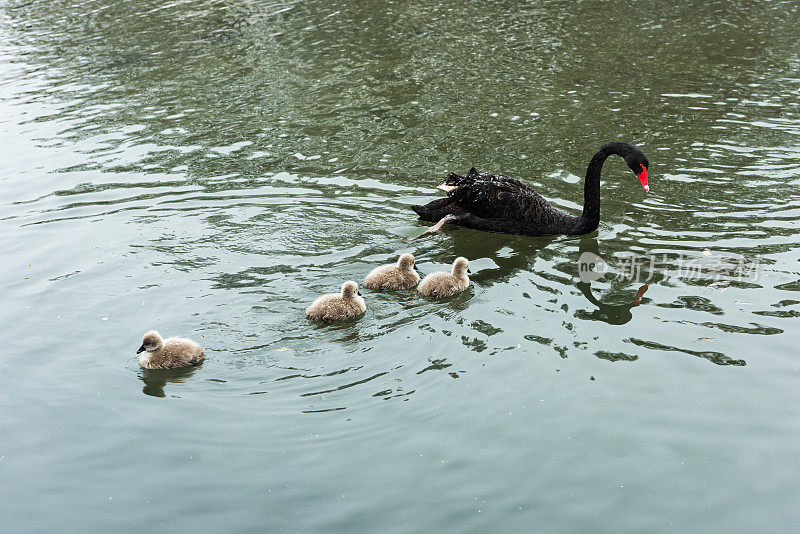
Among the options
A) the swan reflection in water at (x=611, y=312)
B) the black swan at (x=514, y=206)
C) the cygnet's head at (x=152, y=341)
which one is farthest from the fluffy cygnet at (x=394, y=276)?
the cygnet's head at (x=152, y=341)

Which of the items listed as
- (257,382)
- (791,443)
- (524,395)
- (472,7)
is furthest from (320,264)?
(472,7)

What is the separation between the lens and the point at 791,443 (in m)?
4.98

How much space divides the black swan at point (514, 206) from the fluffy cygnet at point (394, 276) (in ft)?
4.02

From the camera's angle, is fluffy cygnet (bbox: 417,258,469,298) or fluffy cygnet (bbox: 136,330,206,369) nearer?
fluffy cygnet (bbox: 136,330,206,369)

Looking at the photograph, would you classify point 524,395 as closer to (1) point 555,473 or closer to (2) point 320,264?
(1) point 555,473

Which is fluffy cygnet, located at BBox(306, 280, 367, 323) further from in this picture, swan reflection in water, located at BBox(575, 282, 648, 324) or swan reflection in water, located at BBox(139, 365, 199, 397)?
swan reflection in water, located at BBox(575, 282, 648, 324)

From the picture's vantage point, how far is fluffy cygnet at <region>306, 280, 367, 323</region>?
20.8ft

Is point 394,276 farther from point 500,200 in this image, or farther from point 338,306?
point 500,200

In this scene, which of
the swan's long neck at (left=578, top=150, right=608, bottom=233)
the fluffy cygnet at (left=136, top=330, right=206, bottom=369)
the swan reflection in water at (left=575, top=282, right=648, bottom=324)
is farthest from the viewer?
the swan's long neck at (left=578, top=150, right=608, bottom=233)

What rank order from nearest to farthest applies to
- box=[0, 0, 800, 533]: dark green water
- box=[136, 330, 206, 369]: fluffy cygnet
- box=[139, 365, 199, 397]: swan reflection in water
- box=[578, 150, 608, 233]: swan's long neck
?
box=[0, 0, 800, 533]: dark green water, box=[139, 365, 199, 397]: swan reflection in water, box=[136, 330, 206, 369]: fluffy cygnet, box=[578, 150, 608, 233]: swan's long neck

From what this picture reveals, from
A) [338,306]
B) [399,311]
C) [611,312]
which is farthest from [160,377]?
[611,312]

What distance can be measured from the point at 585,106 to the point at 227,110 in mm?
5774

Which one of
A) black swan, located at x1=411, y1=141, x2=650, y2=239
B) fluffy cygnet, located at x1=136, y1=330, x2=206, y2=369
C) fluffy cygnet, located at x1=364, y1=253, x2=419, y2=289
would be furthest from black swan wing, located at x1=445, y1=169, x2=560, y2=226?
fluffy cygnet, located at x1=136, y1=330, x2=206, y2=369

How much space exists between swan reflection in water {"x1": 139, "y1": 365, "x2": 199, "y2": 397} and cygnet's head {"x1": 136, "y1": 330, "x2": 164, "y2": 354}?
7.1 inches
